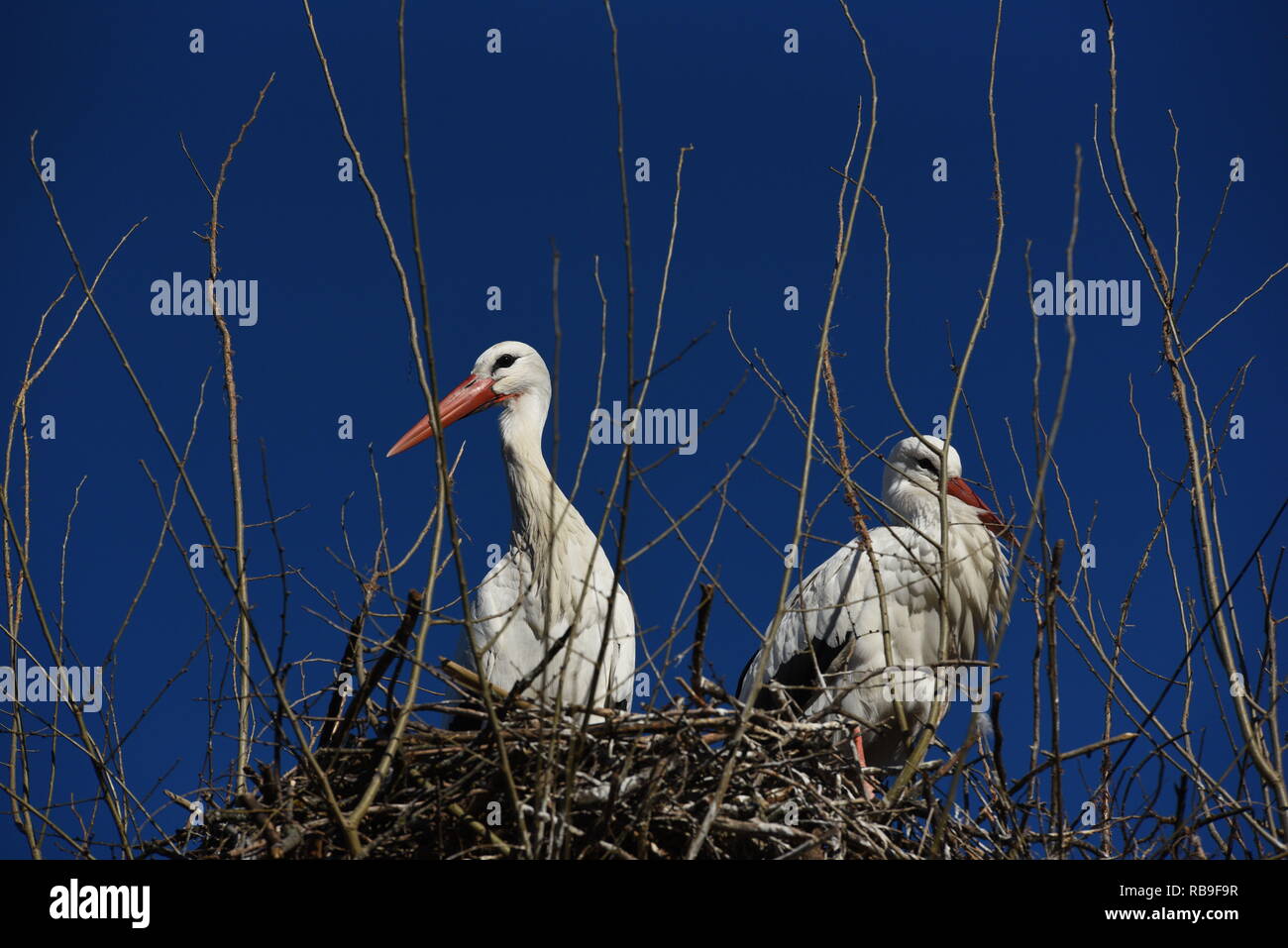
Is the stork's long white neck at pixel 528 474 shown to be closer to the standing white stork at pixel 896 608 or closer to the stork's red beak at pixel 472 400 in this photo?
the stork's red beak at pixel 472 400

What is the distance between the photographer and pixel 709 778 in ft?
10.1

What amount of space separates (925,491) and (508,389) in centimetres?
172

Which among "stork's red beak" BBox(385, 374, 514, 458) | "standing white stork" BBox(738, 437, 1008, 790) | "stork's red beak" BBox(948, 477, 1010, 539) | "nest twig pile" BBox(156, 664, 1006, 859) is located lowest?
"nest twig pile" BBox(156, 664, 1006, 859)

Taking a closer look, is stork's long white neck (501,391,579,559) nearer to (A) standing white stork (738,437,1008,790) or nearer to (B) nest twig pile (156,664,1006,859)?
(A) standing white stork (738,437,1008,790)

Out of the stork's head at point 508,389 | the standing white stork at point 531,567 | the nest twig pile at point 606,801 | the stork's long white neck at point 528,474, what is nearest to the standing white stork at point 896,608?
the standing white stork at point 531,567

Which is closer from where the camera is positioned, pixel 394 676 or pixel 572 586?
pixel 394 676

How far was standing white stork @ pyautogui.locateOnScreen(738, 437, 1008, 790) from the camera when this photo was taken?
4.93 meters

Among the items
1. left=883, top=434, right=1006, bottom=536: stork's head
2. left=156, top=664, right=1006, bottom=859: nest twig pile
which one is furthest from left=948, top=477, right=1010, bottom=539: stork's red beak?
left=156, top=664, right=1006, bottom=859: nest twig pile

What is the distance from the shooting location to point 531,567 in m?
4.61

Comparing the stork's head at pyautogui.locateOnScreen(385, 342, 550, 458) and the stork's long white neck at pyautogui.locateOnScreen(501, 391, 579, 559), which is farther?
the stork's head at pyautogui.locateOnScreen(385, 342, 550, 458)

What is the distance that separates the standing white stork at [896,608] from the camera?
16.2 feet
